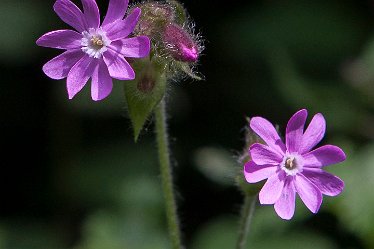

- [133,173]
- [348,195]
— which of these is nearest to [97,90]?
[348,195]

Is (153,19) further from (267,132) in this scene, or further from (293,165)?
(293,165)

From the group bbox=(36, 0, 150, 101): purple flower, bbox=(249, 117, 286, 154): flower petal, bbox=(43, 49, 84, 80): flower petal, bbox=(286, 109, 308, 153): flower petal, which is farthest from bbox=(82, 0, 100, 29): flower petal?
bbox=(286, 109, 308, 153): flower petal

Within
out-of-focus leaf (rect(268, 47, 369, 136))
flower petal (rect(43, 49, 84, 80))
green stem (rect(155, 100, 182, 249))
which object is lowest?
green stem (rect(155, 100, 182, 249))

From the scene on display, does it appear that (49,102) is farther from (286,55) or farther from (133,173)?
(286,55)

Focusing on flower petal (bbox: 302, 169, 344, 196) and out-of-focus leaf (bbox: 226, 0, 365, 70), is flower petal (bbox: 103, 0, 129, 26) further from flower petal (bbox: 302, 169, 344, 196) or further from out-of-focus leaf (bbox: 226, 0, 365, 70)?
out-of-focus leaf (bbox: 226, 0, 365, 70)

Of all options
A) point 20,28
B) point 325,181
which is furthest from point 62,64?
point 20,28

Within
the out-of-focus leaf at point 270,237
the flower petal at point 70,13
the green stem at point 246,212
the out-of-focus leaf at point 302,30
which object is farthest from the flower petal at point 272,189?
the out-of-focus leaf at point 302,30
